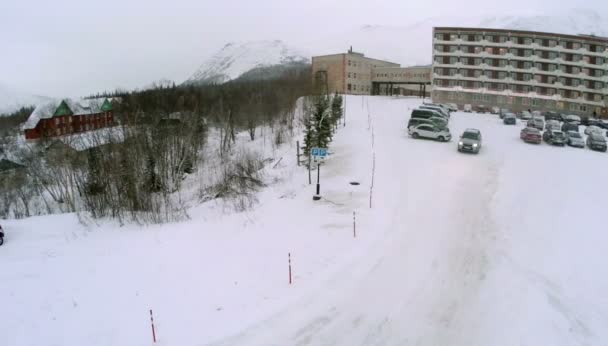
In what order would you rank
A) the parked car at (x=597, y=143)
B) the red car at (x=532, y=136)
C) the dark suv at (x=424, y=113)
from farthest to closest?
the dark suv at (x=424, y=113) < the red car at (x=532, y=136) < the parked car at (x=597, y=143)

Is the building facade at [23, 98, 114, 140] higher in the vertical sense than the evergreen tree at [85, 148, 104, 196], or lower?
higher

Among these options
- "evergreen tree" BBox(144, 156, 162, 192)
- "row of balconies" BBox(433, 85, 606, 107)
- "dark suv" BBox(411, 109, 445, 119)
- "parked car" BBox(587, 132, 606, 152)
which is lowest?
"evergreen tree" BBox(144, 156, 162, 192)

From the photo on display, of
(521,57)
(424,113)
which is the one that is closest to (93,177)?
(424,113)

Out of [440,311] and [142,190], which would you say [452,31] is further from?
[440,311]

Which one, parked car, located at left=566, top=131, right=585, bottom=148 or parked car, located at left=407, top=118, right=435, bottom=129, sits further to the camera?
parked car, located at left=407, top=118, right=435, bottom=129

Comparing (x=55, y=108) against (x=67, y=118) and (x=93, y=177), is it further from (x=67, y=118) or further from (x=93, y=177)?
(x=93, y=177)

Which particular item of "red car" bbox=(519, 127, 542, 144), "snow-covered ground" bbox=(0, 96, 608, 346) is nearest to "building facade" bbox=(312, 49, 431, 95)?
"red car" bbox=(519, 127, 542, 144)

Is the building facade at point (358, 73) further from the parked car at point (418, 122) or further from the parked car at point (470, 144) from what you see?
the parked car at point (470, 144)

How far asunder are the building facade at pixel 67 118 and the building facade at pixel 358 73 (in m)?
41.9

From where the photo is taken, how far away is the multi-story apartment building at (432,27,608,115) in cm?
6850

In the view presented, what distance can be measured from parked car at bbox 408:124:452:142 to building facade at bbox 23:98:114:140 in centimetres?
4106

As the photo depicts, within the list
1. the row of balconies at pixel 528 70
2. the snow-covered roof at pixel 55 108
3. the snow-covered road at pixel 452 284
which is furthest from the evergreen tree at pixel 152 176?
the row of balconies at pixel 528 70

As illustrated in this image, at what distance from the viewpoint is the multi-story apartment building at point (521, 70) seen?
68.5 meters

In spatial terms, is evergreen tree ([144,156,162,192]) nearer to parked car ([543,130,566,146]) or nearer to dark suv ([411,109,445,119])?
dark suv ([411,109,445,119])
